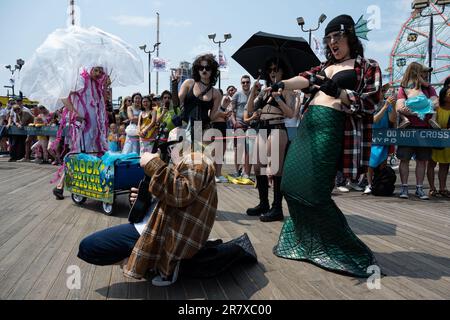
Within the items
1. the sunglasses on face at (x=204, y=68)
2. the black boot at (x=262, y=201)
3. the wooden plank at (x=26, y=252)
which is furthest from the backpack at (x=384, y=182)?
the wooden plank at (x=26, y=252)

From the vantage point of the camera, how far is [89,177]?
4805 millimetres

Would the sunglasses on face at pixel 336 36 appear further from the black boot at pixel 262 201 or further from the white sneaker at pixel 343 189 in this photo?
the white sneaker at pixel 343 189

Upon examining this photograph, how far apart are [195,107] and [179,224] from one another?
2219 mm

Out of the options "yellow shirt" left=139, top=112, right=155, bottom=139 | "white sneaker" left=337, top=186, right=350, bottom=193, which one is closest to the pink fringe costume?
"yellow shirt" left=139, top=112, right=155, bottom=139

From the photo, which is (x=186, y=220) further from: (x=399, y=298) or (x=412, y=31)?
(x=412, y=31)

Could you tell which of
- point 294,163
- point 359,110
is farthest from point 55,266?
point 359,110

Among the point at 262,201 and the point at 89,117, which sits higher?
the point at 89,117

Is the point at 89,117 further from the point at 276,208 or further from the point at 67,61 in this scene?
the point at 276,208

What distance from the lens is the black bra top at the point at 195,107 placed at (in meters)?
4.21

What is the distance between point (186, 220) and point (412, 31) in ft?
161

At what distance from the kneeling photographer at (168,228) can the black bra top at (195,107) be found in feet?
6.04

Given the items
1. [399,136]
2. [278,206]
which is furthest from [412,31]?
[278,206]
